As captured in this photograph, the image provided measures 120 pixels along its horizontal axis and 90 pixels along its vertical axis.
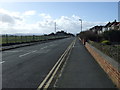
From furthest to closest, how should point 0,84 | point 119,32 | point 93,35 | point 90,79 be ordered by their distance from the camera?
point 119,32 → point 93,35 → point 90,79 → point 0,84

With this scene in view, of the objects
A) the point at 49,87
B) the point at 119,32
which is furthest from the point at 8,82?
the point at 119,32

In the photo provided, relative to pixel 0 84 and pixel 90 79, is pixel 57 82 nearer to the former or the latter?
pixel 90 79

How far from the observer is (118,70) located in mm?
7699

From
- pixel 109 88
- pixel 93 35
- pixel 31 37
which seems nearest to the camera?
pixel 109 88

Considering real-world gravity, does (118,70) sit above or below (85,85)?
above

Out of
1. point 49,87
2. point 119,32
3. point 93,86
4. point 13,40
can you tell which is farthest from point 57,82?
point 13,40

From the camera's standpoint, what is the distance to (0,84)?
823cm

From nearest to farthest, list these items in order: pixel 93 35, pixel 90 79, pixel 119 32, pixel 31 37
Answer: pixel 90 79, pixel 93 35, pixel 119 32, pixel 31 37

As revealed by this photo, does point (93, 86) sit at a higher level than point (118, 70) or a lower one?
lower

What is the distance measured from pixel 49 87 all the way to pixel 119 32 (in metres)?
40.9

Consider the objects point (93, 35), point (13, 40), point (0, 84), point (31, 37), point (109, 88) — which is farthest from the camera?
point (31, 37)

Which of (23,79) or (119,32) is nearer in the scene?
(23,79)

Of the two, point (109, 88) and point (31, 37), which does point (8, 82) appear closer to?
point (109, 88)

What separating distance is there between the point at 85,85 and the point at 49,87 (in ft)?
4.17
